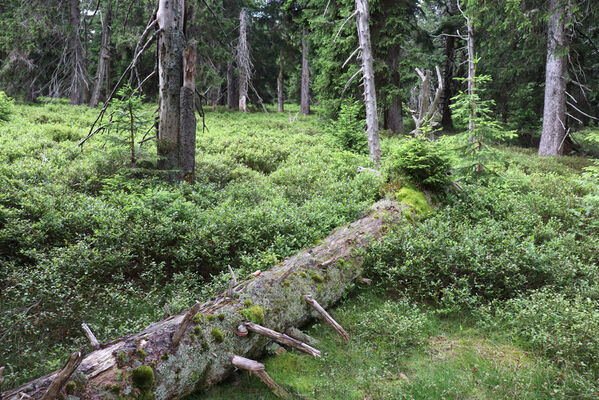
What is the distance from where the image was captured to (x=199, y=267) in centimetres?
543

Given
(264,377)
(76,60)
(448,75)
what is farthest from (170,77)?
(448,75)

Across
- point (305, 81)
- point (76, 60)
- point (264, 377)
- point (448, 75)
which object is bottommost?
point (264, 377)

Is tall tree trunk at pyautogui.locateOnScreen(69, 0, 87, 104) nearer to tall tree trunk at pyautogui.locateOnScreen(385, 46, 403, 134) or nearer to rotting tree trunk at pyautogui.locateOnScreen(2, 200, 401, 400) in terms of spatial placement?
tall tree trunk at pyautogui.locateOnScreen(385, 46, 403, 134)

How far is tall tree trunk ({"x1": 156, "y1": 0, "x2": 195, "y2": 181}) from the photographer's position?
7.50m

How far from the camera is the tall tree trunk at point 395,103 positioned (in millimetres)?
16219

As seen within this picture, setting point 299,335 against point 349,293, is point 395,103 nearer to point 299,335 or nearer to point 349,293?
point 349,293

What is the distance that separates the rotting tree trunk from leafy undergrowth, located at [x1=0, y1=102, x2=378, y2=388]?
63cm

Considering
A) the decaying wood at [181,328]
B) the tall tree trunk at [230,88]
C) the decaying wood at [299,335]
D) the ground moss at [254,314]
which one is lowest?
the decaying wood at [299,335]

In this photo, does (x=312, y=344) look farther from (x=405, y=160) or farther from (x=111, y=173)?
(x=111, y=173)

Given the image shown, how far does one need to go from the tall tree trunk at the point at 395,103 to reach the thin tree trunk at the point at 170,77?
1085 centimetres

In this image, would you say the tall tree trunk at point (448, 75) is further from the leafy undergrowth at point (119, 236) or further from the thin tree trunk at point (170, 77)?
the thin tree trunk at point (170, 77)

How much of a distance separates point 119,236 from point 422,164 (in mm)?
6289

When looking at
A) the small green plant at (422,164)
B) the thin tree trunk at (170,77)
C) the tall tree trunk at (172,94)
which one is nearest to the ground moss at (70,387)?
the tall tree trunk at (172,94)

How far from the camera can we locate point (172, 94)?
7.70 m
